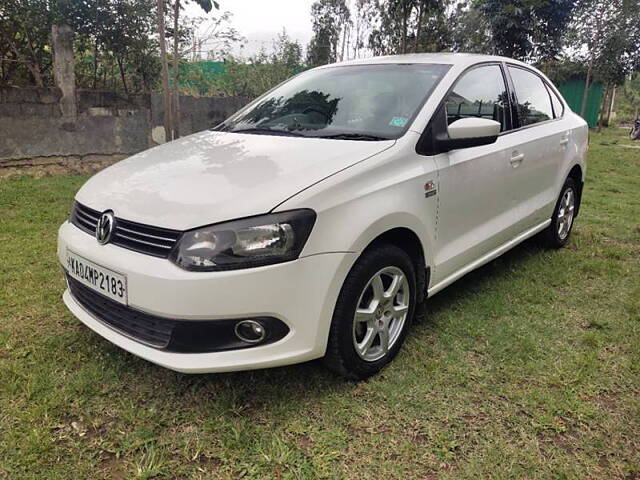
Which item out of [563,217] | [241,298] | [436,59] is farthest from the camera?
[563,217]

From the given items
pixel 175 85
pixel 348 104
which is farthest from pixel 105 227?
pixel 175 85

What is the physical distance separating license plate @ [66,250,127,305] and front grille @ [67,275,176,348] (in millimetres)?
40

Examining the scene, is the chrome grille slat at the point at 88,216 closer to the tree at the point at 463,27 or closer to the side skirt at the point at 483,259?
the side skirt at the point at 483,259

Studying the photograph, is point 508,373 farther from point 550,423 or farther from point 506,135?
point 506,135

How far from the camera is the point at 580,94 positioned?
19375mm

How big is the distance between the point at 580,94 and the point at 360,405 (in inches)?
823

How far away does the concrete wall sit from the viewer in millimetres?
5949

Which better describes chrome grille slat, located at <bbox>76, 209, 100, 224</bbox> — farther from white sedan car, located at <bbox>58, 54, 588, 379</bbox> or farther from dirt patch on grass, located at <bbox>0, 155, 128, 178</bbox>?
dirt patch on grass, located at <bbox>0, 155, 128, 178</bbox>

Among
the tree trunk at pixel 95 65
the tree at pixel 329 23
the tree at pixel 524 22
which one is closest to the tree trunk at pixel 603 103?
the tree at pixel 524 22

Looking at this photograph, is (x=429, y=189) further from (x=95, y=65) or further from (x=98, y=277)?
(x=95, y=65)

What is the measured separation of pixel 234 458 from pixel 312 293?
68 centimetres

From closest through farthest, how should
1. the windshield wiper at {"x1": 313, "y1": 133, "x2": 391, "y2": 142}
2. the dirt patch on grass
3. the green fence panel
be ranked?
the windshield wiper at {"x1": 313, "y1": 133, "x2": 391, "y2": 142} < the dirt patch on grass < the green fence panel

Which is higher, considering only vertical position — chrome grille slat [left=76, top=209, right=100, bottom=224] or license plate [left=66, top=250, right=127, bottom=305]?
chrome grille slat [left=76, top=209, right=100, bottom=224]

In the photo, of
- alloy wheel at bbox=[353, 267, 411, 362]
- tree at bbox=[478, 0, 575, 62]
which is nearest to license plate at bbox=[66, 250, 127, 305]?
alloy wheel at bbox=[353, 267, 411, 362]
